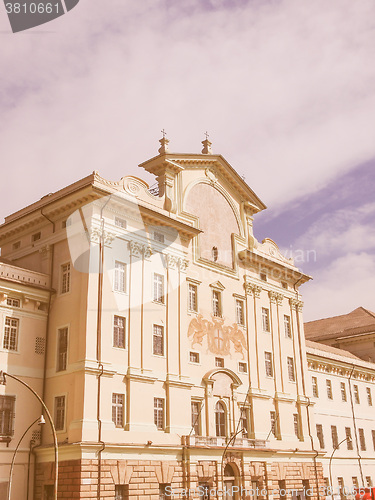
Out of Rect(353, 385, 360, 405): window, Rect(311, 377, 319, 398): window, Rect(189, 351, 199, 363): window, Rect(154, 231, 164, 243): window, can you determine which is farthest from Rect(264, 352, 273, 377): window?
Rect(353, 385, 360, 405): window

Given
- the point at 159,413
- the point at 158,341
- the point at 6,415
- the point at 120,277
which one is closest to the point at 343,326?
the point at 158,341

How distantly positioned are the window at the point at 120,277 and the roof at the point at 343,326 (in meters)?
41.8

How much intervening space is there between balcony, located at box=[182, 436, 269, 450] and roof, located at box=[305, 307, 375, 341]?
3175 cm

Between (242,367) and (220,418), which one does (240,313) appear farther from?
(220,418)

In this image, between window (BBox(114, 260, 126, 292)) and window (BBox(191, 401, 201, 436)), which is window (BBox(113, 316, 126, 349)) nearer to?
window (BBox(114, 260, 126, 292))

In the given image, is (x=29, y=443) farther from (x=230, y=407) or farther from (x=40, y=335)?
(x=230, y=407)

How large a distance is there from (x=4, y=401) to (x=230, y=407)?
54.2 feet

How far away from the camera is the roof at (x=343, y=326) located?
72375 mm

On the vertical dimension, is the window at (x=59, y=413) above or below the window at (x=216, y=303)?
below

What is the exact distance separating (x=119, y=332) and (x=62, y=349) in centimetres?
361

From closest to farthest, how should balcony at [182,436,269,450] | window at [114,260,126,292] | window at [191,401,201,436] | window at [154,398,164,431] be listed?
window at [154,398,164,431] → window at [114,260,126,292] → balcony at [182,436,269,450] → window at [191,401,201,436]

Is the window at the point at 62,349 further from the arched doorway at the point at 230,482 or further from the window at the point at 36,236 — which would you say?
the arched doorway at the point at 230,482

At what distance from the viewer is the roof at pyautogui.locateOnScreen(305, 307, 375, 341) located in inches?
2849

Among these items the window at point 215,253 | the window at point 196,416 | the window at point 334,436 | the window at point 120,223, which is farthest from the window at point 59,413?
the window at point 334,436
